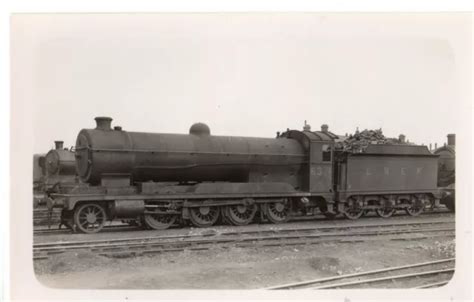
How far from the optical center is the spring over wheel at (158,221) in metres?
12.3

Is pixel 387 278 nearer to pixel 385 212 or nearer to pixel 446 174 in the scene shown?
pixel 385 212

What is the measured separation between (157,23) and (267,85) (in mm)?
3160

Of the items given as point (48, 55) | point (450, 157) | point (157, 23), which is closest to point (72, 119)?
point (48, 55)

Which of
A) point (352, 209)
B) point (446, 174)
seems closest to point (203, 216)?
point (352, 209)

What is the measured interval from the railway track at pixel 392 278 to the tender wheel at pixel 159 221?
5033 millimetres

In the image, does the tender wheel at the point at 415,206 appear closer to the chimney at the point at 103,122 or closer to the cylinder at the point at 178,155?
the cylinder at the point at 178,155

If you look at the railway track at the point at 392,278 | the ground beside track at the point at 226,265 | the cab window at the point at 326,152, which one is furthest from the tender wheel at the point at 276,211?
the railway track at the point at 392,278

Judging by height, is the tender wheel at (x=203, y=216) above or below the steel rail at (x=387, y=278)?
above

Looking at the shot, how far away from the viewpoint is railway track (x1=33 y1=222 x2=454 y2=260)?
32.1 ft

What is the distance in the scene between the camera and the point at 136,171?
12.3 metres

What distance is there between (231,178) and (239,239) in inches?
126

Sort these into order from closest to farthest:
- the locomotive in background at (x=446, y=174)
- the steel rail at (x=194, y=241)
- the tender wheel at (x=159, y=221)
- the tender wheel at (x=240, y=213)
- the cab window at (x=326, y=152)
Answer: the steel rail at (x=194, y=241), the tender wheel at (x=159, y=221), the tender wheel at (x=240, y=213), the cab window at (x=326, y=152), the locomotive in background at (x=446, y=174)

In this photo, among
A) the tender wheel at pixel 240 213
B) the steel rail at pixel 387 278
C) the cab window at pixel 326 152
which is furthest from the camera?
the cab window at pixel 326 152

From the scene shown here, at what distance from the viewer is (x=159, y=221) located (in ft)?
41.6
